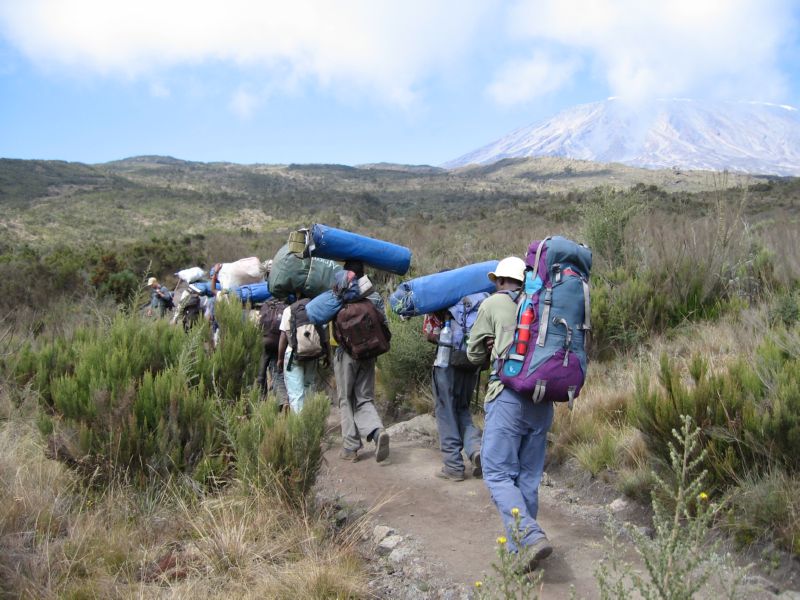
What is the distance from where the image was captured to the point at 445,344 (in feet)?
18.7

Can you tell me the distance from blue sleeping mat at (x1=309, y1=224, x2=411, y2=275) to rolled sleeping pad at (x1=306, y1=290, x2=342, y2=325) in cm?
38

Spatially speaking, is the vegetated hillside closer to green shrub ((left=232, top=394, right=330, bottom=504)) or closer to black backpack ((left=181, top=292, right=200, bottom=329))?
black backpack ((left=181, top=292, right=200, bottom=329))

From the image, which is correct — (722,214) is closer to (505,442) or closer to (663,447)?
(663,447)

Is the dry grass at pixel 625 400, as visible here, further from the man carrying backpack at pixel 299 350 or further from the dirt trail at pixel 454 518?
the man carrying backpack at pixel 299 350

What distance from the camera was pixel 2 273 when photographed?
19.9 m

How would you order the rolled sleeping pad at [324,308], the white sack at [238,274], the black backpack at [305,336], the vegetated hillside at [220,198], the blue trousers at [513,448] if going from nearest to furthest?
the blue trousers at [513,448], the rolled sleeping pad at [324,308], the black backpack at [305,336], the white sack at [238,274], the vegetated hillside at [220,198]

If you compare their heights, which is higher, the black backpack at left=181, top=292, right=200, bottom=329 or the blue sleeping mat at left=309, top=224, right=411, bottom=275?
the blue sleeping mat at left=309, top=224, right=411, bottom=275

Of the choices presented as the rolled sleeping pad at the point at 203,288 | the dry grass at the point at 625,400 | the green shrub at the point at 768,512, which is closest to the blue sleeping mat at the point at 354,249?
the dry grass at the point at 625,400

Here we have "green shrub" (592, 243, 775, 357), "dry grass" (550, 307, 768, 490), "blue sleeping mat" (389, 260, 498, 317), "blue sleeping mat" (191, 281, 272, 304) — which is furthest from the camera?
"blue sleeping mat" (191, 281, 272, 304)

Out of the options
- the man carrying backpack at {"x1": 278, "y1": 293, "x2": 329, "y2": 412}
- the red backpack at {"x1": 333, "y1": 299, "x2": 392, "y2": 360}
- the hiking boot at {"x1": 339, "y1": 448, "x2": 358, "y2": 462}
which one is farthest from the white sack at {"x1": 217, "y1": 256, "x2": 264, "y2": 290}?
the hiking boot at {"x1": 339, "y1": 448, "x2": 358, "y2": 462}

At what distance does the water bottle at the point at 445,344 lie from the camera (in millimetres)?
5684

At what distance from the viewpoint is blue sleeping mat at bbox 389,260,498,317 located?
18.3 feet

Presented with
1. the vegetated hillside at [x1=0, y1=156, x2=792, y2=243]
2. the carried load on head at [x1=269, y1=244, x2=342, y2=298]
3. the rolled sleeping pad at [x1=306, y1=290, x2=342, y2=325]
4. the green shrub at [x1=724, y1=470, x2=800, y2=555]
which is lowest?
the green shrub at [x1=724, y1=470, x2=800, y2=555]

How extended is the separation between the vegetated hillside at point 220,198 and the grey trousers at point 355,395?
23.1 metres
